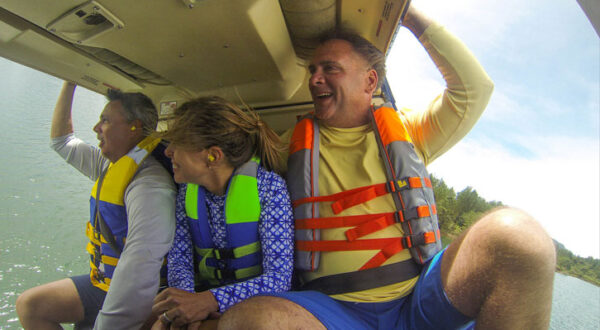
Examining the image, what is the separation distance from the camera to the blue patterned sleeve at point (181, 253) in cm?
123

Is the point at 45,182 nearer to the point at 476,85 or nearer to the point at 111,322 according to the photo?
the point at 111,322

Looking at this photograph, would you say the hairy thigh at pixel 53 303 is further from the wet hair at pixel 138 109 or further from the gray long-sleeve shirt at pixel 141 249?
the wet hair at pixel 138 109

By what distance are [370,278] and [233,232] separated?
0.61 m

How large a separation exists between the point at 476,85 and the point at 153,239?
5.34ft

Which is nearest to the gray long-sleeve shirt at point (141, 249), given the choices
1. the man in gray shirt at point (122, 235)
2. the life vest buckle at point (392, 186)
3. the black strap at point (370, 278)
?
the man in gray shirt at point (122, 235)

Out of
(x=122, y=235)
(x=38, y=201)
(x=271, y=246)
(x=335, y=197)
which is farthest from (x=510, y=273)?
(x=38, y=201)

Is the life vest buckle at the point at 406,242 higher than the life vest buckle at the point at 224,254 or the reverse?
higher

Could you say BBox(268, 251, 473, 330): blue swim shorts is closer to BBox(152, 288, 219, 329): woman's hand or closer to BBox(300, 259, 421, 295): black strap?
BBox(300, 259, 421, 295): black strap

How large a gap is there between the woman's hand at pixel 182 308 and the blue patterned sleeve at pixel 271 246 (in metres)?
A: 0.04

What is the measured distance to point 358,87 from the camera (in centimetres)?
159

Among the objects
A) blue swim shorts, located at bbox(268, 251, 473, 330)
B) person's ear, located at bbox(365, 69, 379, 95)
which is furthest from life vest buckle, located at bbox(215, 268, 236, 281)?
person's ear, located at bbox(365, 69, 379, 95)

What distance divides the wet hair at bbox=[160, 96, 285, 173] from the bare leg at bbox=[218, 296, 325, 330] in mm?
660

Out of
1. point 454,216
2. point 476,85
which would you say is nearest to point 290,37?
point 476,85

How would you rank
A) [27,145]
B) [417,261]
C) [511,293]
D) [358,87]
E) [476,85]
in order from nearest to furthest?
1. [511,293]
2. [417,261]
3. [476,85]
4. [358,87]
5. [27,145]
